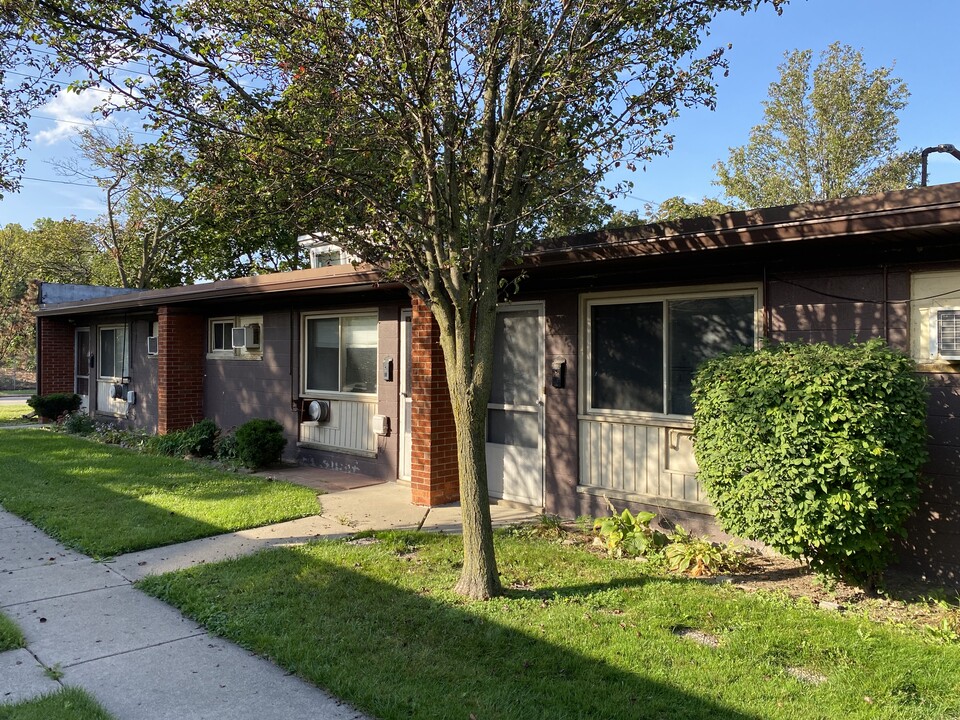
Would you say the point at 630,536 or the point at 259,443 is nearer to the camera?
the point at 630,536

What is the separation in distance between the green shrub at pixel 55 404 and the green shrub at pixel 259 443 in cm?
863

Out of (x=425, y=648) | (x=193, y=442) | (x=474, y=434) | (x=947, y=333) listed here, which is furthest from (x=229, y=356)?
(x=947, y=333)

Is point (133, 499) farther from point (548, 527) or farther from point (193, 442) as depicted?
point (548, 527)

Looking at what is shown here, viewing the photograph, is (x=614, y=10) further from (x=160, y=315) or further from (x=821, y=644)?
(x=160, y=315)

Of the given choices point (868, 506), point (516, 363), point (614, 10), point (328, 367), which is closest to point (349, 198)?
point (614, 10)

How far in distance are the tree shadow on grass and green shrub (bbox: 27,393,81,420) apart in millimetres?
13091

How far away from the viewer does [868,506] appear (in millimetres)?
4074

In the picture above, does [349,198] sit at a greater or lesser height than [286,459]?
greater

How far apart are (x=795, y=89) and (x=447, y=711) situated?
1065 inches

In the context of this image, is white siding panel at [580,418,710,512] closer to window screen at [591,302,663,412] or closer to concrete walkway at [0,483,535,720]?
window screen at [591,302,663,412]

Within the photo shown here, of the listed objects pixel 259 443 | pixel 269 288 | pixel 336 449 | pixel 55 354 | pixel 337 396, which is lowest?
pixel 336 449

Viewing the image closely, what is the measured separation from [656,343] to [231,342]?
806 centimetres

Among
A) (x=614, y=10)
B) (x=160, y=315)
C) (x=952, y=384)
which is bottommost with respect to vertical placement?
(x=952, y=384)

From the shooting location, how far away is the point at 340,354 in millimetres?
9609
